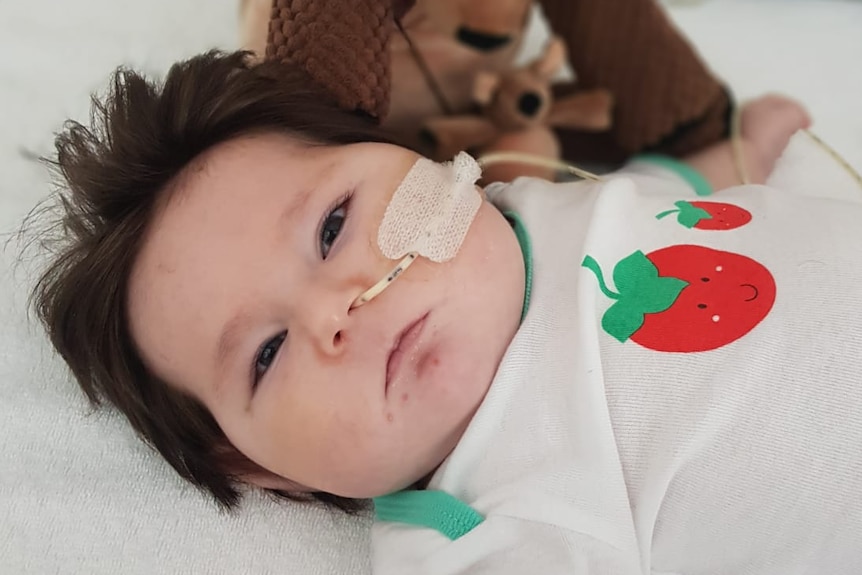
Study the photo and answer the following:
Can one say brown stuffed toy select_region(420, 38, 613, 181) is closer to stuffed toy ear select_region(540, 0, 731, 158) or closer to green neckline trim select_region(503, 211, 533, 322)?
stuffed toy ear select_region(540, 0, 731, 158)

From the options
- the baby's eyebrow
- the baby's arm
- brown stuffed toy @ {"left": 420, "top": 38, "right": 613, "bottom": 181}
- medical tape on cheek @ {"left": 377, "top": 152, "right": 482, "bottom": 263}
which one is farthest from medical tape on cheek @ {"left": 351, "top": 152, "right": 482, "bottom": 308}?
the baby's arm

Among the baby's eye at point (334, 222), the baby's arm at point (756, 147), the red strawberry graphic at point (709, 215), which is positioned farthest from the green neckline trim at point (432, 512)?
the baby's arm at point (756, 147)

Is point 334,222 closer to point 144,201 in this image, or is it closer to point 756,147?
point 144,201

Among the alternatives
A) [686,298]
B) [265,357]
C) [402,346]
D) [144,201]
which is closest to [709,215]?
[686,298]

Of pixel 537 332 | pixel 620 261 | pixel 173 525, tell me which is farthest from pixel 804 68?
pixel 173 525

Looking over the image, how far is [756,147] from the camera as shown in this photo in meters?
1.21

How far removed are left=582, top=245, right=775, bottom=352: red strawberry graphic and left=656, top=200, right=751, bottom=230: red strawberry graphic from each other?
1.7 inches

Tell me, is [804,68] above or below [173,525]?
below

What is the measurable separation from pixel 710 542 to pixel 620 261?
275 millimetres

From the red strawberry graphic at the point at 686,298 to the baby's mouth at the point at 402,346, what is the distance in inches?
7.0

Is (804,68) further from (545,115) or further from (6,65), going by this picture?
(6,65)

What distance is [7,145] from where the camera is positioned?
116 centimetres

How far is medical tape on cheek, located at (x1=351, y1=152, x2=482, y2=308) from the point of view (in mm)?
790

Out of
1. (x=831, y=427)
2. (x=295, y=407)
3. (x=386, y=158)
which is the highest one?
(x=386, y=158)
